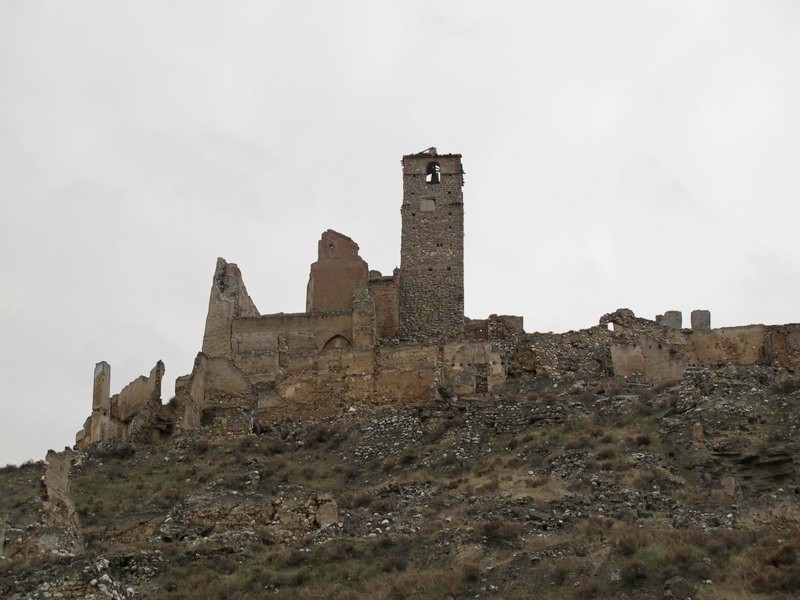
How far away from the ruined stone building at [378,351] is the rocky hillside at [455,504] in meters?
1.75

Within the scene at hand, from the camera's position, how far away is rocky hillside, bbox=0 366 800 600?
20031 mm

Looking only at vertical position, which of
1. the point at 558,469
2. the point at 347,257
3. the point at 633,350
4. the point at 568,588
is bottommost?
the point at 568,588

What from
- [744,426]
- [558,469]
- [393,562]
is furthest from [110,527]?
[744,426]

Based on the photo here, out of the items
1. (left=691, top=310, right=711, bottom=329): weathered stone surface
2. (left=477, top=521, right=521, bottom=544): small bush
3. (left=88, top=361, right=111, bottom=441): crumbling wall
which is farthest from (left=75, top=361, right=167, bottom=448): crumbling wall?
(left=691, top=310, right=711, bottom=329): weathered stone surface

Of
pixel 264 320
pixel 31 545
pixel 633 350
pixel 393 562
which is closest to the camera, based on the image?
pixel 393 562

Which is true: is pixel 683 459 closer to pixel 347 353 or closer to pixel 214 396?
pixel 347 353

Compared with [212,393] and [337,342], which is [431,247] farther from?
[212,393]

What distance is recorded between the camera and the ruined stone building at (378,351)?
3378cm

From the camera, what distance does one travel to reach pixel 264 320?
38500mm

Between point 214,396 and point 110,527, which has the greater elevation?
point 214,396

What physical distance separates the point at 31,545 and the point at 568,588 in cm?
1063

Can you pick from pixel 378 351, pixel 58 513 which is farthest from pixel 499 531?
pixel 378 351

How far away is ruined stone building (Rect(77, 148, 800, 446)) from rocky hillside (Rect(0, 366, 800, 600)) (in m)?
1.75

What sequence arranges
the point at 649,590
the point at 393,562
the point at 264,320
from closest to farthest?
1. the point at 649,590
2. the point at 393,562
3. the point at 264,320
